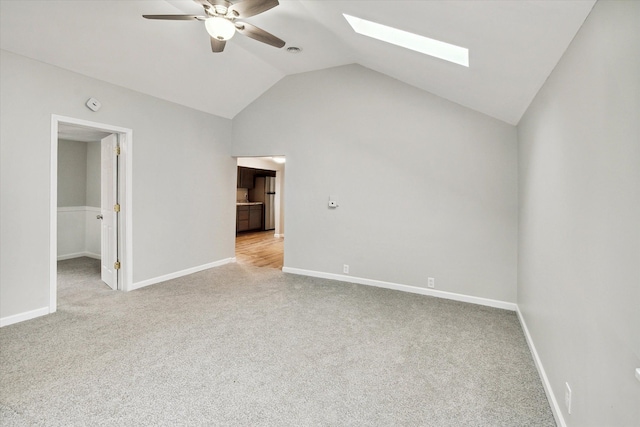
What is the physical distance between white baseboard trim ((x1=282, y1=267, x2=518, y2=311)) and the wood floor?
0.75 meters

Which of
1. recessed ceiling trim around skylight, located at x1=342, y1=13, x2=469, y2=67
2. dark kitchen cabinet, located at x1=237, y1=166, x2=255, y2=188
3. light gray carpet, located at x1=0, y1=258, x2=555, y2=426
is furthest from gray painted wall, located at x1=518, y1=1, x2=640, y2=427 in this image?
dark kitchen cabinet, located at x1=237, y1=166, x2=255, y2=188

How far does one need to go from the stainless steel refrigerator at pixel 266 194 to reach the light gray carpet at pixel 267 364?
20.1ft

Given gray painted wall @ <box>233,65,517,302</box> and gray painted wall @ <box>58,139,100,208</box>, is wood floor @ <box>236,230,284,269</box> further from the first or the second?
gray painted wall @ <box>58,139,100,208</box>

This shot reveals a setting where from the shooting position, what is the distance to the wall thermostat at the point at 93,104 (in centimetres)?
352

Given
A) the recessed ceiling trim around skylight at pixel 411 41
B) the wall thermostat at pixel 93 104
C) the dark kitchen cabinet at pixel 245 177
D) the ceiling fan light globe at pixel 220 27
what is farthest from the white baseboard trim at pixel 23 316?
the dark kitchen cabinet at pixel 245 177

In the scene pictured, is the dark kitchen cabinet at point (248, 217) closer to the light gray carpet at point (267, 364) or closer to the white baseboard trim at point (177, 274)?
the white baseboard trim at point (177, 274)

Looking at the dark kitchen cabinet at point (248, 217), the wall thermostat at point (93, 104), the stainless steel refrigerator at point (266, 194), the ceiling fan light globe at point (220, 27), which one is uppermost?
the ceiling fan light globe at point (220, 27)

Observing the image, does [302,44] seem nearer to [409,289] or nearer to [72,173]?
[409,289]

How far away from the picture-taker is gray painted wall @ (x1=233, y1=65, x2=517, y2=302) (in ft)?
12.2

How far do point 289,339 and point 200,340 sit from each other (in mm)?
778

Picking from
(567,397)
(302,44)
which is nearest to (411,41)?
(302,44)

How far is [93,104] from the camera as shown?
11.6 feet

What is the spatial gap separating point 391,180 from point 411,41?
1789 mm

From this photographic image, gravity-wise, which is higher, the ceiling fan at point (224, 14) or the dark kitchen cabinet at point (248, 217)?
the ceiling fan at point (224, 14)
